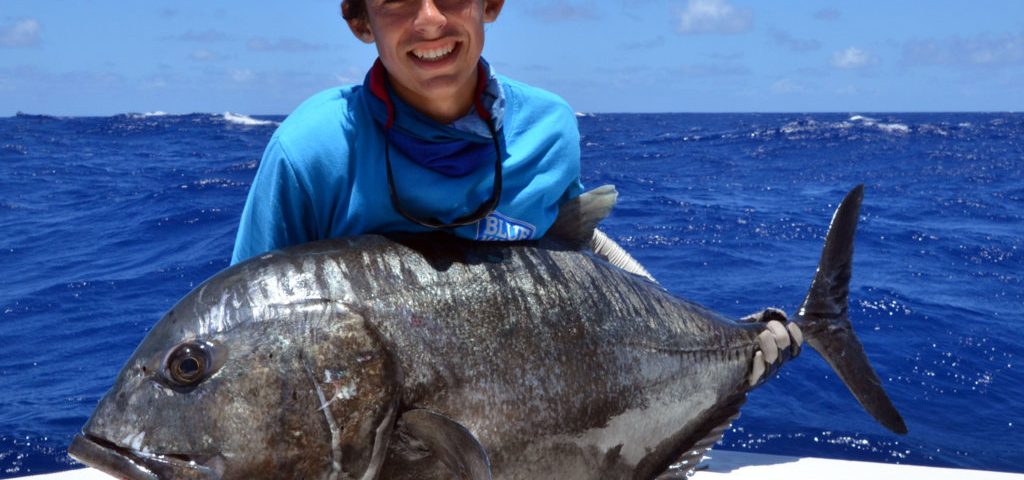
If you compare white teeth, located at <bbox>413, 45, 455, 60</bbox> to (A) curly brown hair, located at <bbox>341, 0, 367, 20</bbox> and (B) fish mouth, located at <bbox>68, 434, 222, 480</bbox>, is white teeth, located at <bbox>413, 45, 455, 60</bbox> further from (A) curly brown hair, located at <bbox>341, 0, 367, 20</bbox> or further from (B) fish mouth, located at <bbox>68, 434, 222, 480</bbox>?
(B) fish mouth, located at <bbox>68, 434, 222, 480</bbox>

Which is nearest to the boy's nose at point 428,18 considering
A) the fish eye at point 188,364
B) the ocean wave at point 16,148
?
the fish eye at point 188,364

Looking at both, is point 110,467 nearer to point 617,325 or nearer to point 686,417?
point 617,325

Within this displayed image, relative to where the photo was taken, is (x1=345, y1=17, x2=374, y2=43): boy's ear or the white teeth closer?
the white teeth

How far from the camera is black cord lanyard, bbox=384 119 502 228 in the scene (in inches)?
94.3

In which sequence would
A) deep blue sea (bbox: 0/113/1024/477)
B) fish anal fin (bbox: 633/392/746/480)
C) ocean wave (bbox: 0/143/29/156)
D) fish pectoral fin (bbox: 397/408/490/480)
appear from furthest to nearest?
ocean wave (bbox: 0/143/29/156) → deep blue sea (bbox: 0/113/1024/477) → fish anal fin (bbox: 633/392/746/480) → fish pectoral fin (bbox: 397/408/490/480)

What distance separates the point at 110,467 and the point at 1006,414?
6.57 meters

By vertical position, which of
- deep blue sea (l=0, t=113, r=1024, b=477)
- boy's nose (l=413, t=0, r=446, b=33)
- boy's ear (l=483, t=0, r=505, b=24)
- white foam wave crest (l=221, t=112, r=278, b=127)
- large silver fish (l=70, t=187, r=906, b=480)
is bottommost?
white foam wave crest (l=221, t=112, r=278, b=127)

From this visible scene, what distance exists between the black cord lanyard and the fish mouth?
821mm

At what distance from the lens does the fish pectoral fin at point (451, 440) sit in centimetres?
203

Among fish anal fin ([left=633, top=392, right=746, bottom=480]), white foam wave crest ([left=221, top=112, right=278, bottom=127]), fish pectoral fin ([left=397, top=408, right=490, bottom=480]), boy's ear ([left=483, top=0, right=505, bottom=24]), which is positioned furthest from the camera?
white foam wave crest ([left=221, top=112, right=278, bottom=127])

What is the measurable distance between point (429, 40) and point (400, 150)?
323mm

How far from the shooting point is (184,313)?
2057 mm

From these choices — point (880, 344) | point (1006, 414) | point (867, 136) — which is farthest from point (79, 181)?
point (867, 136)

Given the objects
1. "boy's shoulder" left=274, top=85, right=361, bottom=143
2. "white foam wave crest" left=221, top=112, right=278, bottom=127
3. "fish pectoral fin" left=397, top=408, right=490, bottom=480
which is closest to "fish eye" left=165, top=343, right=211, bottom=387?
"fish pectoral fin" left=397, top=408, right=490, bottom=480
